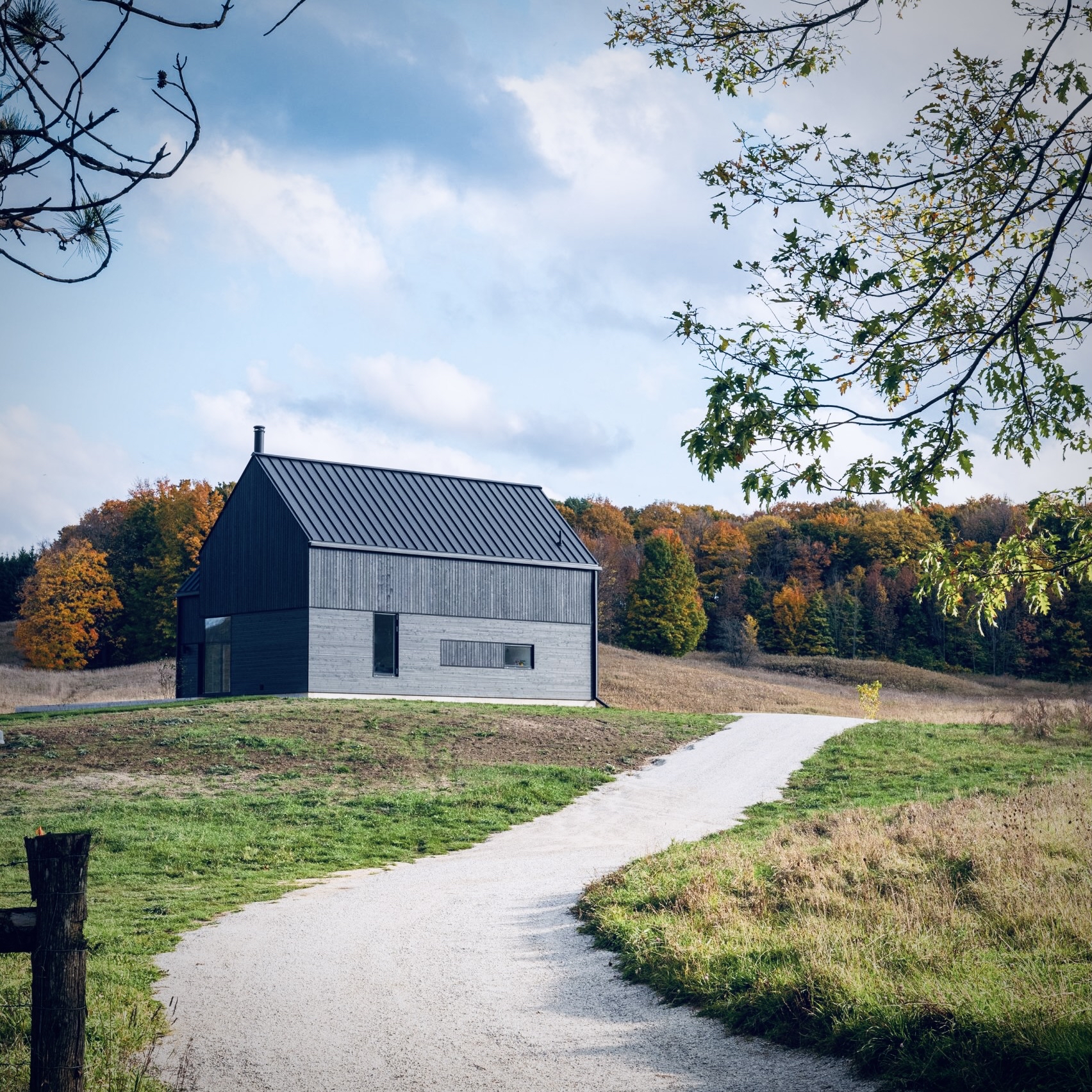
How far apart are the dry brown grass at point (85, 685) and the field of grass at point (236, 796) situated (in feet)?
43.1

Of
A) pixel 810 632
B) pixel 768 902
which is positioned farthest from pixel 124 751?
pixel 810 632

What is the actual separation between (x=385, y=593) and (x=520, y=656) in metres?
5.25

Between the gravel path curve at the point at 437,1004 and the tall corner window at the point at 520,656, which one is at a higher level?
the tall corner window at the point at 520,656

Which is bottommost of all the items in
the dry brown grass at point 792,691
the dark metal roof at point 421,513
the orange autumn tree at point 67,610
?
the dry brown grass at point 792,691

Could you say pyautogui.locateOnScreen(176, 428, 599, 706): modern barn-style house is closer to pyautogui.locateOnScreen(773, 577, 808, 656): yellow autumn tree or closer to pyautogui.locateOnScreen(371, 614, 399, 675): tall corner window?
pyautogui.locateOnScreen(371, 614, 399, 675): tall corner window

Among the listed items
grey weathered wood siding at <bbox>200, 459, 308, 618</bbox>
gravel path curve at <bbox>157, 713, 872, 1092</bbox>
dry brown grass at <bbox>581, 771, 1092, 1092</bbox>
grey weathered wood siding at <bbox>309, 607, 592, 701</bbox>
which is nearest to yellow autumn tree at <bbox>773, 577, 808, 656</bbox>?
grey weathered wood siding at <bbox>309, 607, 592, 701</bbox>

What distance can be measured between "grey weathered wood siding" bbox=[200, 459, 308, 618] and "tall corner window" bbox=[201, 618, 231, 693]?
16.2 inches

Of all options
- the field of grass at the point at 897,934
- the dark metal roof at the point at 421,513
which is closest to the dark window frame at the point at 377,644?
the dark metal roof at the point at 421,513

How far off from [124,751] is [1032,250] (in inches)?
756

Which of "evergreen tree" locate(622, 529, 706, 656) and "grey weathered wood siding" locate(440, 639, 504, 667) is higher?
"evergreen tree" locate(622, 529, 706, 656)

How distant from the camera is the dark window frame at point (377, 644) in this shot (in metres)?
32.6

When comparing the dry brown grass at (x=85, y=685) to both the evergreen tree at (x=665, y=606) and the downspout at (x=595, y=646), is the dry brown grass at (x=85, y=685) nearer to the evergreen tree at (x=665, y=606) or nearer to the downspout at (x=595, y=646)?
the downspout at (x=595, y=646)

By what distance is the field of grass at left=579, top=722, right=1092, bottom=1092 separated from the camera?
572 centimetres

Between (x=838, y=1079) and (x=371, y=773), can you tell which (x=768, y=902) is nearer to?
(x=838, y=1079)
